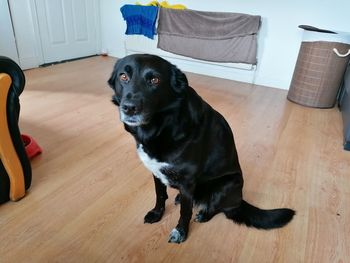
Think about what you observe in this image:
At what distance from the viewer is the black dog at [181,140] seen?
0.84 metres

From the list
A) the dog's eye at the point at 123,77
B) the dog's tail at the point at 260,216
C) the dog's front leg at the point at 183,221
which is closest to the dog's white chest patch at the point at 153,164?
the dog's front leg at the point at 183,221

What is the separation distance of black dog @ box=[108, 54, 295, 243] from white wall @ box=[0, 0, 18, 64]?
2.81m

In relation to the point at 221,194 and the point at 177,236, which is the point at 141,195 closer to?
the point at 177,236

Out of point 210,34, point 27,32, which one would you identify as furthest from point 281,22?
point 27,32

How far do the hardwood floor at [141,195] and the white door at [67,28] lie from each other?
4.37ft

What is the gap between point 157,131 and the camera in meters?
0.92

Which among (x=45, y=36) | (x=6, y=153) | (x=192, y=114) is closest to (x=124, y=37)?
(x=45, y=36)

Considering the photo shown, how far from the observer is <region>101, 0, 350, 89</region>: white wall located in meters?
2.79

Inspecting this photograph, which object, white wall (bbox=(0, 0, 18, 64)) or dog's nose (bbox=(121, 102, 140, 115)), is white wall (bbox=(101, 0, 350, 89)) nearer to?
white wall (bbox=(0, 0, 18, 64))

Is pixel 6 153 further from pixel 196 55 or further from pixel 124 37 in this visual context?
pixel 124 37

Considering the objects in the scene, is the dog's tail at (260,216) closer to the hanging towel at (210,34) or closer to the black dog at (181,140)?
the black dog at (181,140)

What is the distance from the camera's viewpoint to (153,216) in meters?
1.24

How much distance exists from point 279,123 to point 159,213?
5.05ft

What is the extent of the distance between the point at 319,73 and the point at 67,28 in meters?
3.29
